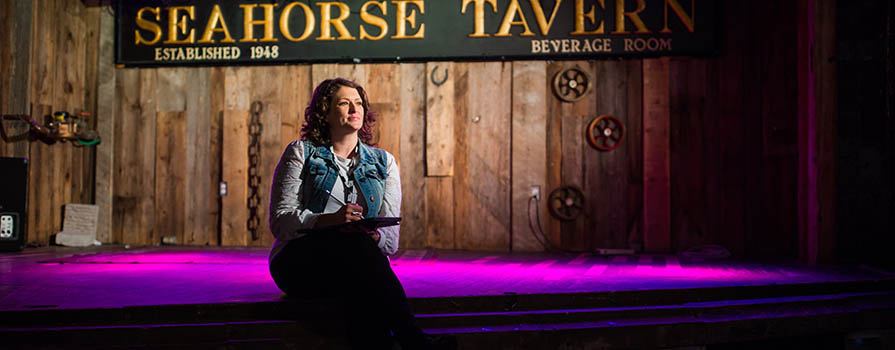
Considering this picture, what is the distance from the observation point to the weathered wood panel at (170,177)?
5805 mm

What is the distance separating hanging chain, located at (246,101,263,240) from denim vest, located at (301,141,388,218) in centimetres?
315

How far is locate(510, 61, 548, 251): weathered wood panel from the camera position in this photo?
5527 millimetres

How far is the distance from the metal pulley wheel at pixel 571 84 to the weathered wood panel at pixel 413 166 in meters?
1.19

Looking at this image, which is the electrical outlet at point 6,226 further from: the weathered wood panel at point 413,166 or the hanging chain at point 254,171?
the weathered wood panel at point 413,166

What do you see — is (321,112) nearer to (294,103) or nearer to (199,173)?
(294,103)

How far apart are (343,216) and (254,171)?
12.0ft

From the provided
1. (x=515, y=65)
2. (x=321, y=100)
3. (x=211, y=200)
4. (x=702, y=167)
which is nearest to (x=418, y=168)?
(x=515, y=65)

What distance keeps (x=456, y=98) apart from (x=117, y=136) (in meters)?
3.20

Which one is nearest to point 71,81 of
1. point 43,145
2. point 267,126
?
point 43,145

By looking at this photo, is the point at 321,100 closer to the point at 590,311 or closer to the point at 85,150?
the point at 590,311

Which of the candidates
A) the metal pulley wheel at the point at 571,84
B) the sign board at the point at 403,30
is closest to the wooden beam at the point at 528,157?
the metal pulley wheel at the point at 571,84

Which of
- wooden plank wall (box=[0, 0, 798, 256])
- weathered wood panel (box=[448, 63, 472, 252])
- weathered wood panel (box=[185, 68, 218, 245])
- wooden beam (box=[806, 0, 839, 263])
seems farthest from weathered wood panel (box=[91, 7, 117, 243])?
wooden beam (box=[806, 0, 839, 263])

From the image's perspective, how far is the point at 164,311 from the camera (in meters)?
2.72

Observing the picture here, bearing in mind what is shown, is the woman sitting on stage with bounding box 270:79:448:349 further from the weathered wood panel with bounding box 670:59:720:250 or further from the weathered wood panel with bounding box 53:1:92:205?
the weathered wood panel with bounding box 53:1:92:205
